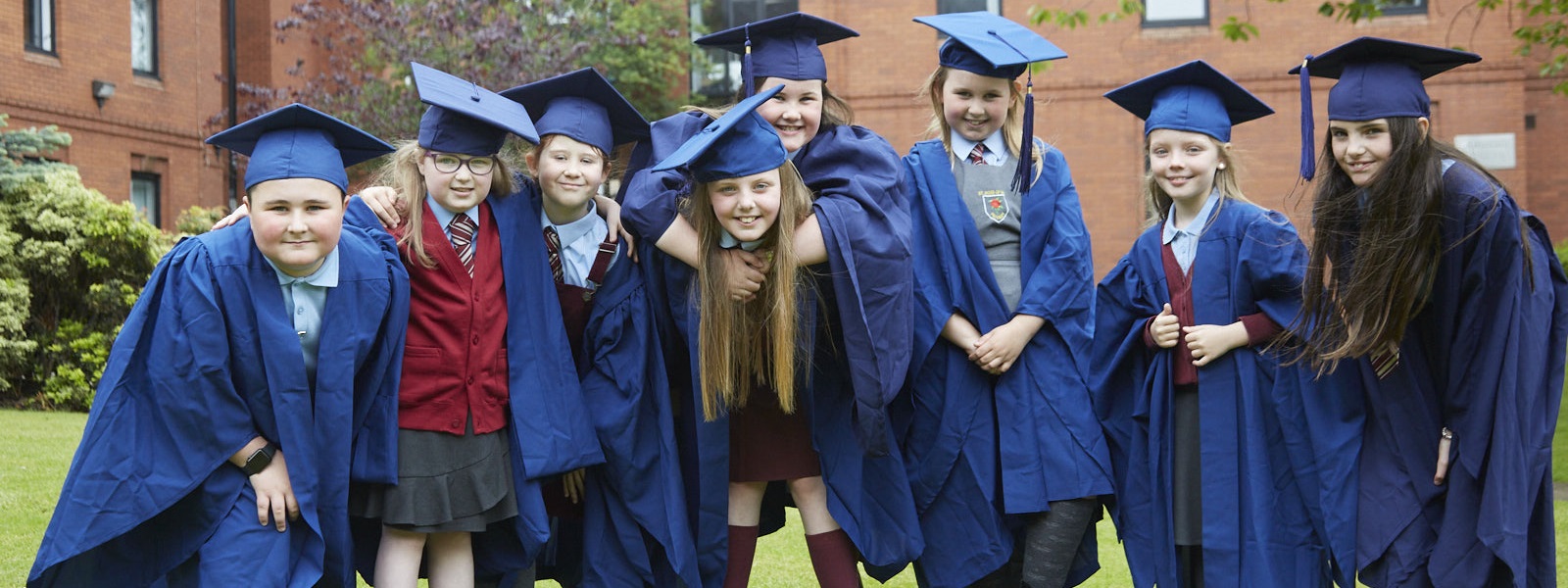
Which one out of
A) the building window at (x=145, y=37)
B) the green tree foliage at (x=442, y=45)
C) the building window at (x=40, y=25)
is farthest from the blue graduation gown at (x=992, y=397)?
the building window at (x=145, y=37)

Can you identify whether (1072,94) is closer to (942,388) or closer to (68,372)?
(68,372)

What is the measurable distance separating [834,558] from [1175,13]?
15.8 m

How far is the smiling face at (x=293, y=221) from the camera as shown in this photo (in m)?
3.31

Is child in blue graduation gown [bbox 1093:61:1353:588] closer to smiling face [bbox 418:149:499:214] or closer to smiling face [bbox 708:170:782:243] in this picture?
smiling face [bbox 708:170:782:243]

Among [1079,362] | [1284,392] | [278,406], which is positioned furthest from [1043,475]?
[278,406]

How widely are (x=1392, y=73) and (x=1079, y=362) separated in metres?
1.12

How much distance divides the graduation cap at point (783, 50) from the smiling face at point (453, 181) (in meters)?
0.80

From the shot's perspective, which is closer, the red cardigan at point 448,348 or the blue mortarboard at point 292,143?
the blue mortarboard at point 292,143

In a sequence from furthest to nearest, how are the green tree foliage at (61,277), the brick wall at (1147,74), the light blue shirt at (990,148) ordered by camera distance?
the brick wall at (1147,74) < the green tree foliage at (61,277) < the light blue shirt at (990,148)

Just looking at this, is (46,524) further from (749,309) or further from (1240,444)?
(1240,444)

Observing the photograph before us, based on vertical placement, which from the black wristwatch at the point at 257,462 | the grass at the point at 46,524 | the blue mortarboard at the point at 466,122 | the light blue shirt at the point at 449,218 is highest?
the blue mortarboard at the point at 466,122

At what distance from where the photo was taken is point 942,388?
392cm

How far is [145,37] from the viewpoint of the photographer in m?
17.2

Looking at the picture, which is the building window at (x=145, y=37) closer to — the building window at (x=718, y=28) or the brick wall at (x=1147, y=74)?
the building window at (x=718, y=28)
